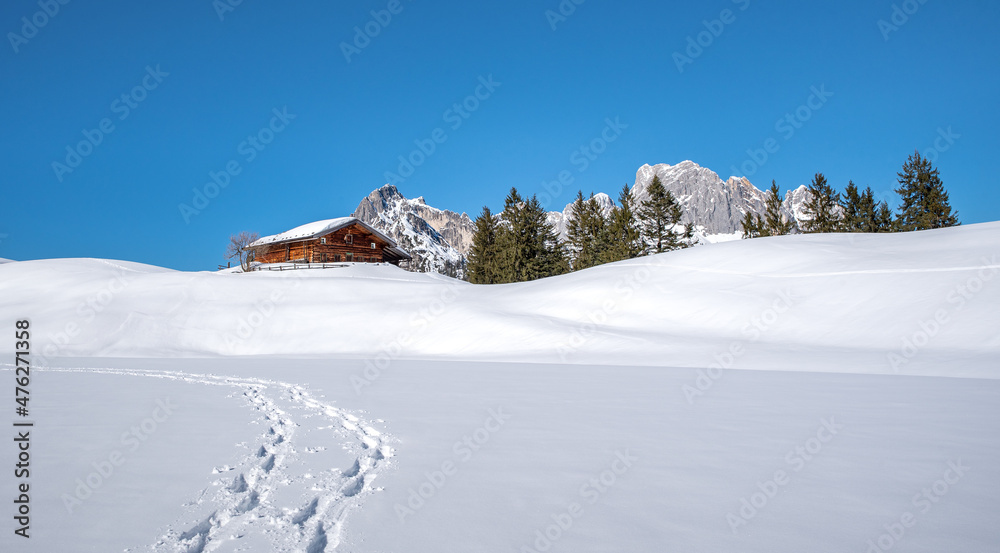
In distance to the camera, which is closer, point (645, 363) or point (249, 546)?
point (249, 546)

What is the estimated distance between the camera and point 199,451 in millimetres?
4469

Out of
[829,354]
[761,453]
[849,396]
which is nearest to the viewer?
[761,453]

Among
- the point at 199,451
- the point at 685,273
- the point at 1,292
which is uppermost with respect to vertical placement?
the point at 1,292

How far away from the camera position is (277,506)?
10.7 feet

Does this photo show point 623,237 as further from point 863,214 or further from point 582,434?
point 582,434

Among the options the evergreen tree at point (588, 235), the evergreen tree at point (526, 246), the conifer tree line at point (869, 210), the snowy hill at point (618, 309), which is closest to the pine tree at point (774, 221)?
the conifer tree line at point (869, 210)

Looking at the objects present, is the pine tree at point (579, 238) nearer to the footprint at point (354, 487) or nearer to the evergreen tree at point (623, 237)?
the evergreen tree at point (623, 237)

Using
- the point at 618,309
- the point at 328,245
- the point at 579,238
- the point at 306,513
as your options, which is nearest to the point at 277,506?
the point at 306,513

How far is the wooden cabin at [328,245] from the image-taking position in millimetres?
41625

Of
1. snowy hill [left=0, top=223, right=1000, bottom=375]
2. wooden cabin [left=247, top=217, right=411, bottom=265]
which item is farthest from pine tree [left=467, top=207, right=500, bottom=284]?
snowy hill [left=0, top=223, right=1000, bottom=375]

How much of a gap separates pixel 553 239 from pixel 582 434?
138 ft

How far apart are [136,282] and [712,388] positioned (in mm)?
26365

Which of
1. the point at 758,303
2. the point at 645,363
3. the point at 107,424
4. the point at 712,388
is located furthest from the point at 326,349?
the point at 758,303

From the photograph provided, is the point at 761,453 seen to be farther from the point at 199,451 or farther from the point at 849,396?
the point at 199,451
